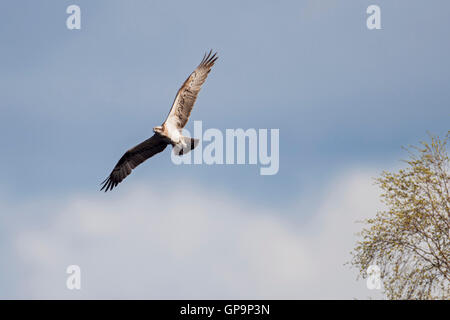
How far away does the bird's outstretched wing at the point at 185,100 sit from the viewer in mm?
20392

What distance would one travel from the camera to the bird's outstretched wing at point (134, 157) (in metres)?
22.2

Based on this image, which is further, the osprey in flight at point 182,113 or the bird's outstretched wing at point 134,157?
the bird's outstretched wing at point 134,157

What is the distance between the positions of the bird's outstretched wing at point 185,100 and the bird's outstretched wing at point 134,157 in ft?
3.60

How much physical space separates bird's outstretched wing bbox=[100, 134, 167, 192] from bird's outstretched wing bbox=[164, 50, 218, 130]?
110 centimetres

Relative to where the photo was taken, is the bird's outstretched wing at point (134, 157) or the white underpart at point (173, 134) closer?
the white underpart at point (173, 134)

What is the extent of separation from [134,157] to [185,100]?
4.04m

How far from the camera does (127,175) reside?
78.8 feet

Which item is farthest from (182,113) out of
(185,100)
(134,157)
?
(134,157)

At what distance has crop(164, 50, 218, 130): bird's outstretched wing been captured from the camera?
20.4 metres

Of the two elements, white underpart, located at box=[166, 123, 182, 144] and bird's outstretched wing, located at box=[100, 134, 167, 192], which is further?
bird's outstretched wing, located at box=[100, 134, 167, 192]
